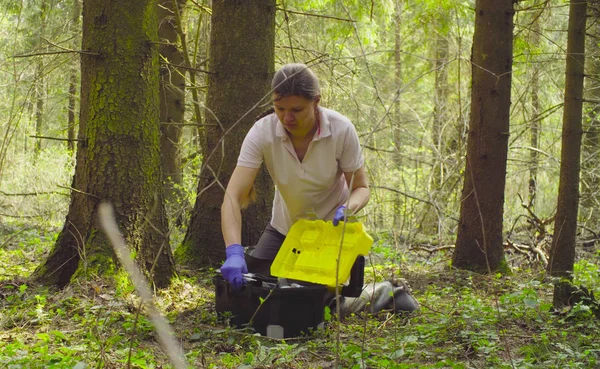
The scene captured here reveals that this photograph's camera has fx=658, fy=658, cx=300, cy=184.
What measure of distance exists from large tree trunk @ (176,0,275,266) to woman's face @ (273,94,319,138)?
1.80 meters

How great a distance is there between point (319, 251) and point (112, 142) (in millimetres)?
1629

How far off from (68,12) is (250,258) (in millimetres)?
7904

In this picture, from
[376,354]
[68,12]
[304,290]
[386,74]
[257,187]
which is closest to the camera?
[376,354]

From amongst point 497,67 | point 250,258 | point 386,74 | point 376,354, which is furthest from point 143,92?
point 386,74

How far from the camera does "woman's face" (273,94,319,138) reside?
11.9 feet

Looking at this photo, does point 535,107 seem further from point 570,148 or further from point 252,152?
point 252,152

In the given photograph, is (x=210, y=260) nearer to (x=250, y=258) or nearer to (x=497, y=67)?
(x=250, y=258)

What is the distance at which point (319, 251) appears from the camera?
4.04 meters

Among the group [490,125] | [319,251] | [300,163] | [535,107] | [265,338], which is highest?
[535,107]

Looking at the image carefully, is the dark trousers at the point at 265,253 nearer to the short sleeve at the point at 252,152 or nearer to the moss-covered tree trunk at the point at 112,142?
the moss-covered tree trunk at the point at 112,142

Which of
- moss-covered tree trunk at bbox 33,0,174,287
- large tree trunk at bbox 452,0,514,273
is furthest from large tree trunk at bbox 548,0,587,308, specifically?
moss-covered tree trunk at bbox 33,0,174,287

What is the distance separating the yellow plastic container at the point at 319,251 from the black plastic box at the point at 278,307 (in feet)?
0.33

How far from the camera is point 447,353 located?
343 centimetres

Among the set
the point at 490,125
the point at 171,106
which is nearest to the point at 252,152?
the point at 490,125
